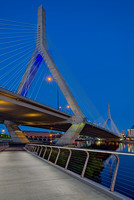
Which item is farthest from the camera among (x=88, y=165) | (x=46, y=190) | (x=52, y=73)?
(x=52, y=73)

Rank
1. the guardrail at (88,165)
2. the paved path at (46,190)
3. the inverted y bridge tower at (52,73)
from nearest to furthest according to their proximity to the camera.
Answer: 1. the paved path at (46,190)
2. the guardrail at (88,165)
3. the inverted y bridge tower at (52,73)

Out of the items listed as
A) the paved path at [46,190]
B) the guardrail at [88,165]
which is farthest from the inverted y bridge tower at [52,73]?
the paved path at [46,190]

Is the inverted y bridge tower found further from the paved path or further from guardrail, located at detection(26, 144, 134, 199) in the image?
the paved path

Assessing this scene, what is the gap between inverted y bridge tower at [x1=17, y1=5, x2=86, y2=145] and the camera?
3247 cm

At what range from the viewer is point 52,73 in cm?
3269

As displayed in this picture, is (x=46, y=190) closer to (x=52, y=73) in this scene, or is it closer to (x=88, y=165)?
(x=88, y=165)

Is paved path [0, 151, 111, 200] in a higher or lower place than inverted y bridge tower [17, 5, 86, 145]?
lower

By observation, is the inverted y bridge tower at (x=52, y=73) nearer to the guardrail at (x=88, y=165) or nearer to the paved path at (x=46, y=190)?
the guardrail at (x=88, y=165)

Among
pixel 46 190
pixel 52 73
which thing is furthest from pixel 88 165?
pixel 52 73

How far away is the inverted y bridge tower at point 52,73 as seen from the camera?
32.5 m

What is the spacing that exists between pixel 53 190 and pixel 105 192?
50.9 inches

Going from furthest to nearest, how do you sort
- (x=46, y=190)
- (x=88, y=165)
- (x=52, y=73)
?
(x=52, y=73), (x=88, y=165), (x=46, y=190)

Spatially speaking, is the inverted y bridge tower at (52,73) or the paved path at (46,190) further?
the inverted y bridge tower at (52,73)

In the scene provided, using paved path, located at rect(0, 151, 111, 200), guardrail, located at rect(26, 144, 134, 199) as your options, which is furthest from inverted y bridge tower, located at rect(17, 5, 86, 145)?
paved path, located at rect(0, 151, 111, 200)
